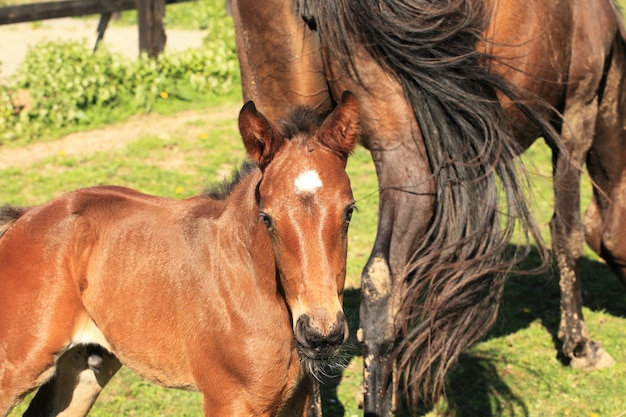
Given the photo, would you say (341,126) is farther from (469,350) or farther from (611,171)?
(611,171)

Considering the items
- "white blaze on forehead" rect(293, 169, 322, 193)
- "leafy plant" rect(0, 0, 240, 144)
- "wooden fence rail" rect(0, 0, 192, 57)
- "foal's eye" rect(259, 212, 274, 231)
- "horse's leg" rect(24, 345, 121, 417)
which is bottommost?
"leafy plant" rect(0, 0, 240, 144)

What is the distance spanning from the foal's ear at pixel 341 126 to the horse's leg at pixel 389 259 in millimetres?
999

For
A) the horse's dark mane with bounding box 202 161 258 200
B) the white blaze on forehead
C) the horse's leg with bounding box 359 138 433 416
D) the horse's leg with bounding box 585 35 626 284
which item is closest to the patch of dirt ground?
the horse's leg with bounding box 585 35 626 284

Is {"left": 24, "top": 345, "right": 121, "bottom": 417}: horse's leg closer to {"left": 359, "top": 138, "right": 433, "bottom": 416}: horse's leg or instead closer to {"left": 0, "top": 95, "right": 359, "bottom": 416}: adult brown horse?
{"left": 0, "top": 95, "right": 359, "bottom": 416}: adult brown horse

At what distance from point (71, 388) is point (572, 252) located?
3133mm

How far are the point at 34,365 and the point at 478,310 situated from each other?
2.14 metres

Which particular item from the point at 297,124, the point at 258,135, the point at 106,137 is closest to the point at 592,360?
the point at 297,124

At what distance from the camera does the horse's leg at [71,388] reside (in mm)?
4164

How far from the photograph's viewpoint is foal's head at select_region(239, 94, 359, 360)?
118 inches

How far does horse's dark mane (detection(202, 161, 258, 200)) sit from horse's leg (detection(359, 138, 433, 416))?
0.81 m

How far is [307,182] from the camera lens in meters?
3.07

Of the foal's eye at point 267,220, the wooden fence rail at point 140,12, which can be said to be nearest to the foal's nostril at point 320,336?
the foal's eye at point 267,220

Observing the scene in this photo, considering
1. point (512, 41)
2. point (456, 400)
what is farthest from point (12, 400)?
point (512, 41)

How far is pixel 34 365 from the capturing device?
371 centimetres
